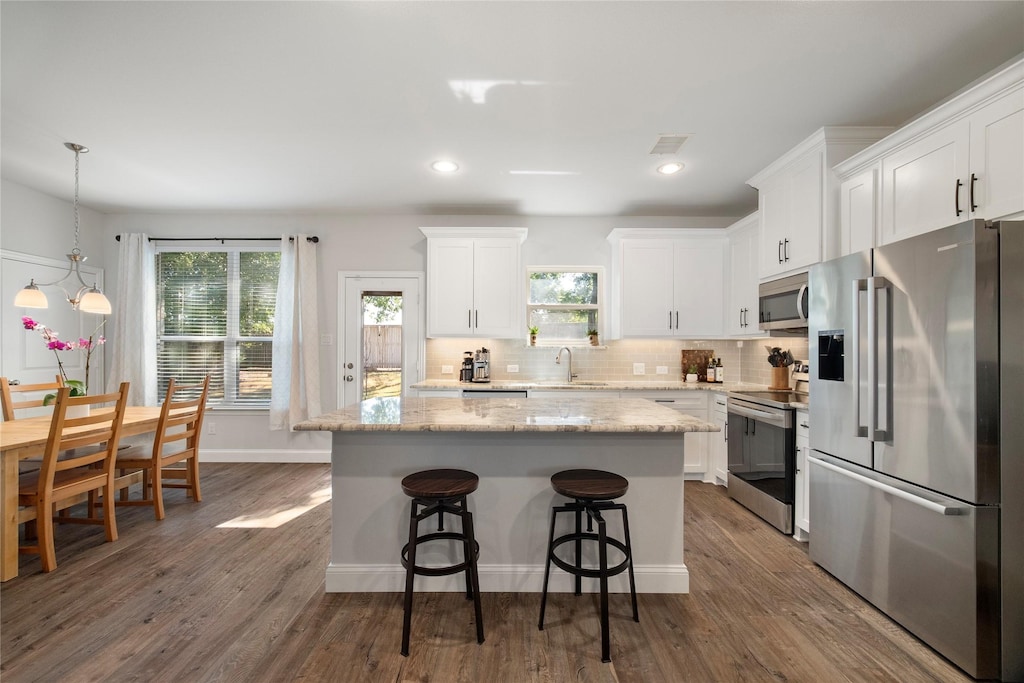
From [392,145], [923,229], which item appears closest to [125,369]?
[392,145]

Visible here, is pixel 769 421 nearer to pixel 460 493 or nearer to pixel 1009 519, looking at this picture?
pixel 1009 519

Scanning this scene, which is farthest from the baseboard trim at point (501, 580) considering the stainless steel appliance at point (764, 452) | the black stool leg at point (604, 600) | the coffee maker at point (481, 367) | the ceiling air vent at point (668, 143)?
the ceiling air vent at point (668, 143)

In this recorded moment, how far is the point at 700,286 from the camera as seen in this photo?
14.8ft

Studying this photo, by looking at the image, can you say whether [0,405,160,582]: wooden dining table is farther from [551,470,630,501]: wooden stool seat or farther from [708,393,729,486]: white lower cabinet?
[708,393,729,486]: white lower cabinet

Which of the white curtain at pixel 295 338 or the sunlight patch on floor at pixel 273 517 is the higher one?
the white curtain at pixel 295 338

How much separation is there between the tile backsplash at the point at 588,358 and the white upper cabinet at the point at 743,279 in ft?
1.87

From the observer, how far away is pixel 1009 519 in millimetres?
1695

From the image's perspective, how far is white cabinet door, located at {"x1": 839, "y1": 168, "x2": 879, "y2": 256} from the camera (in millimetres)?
2564

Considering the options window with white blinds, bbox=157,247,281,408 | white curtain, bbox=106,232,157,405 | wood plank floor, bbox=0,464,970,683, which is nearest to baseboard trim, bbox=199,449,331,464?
window with white blinds, bbox=157,247,281,408

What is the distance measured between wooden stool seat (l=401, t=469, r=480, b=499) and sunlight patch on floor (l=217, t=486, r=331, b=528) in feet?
5.80

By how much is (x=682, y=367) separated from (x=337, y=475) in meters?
3.78

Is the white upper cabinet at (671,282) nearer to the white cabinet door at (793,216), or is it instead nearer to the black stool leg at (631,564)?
the white cabinet door at (793,216)

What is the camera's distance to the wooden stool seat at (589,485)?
75.3 inches

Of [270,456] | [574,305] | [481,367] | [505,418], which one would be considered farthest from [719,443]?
[270,456]
